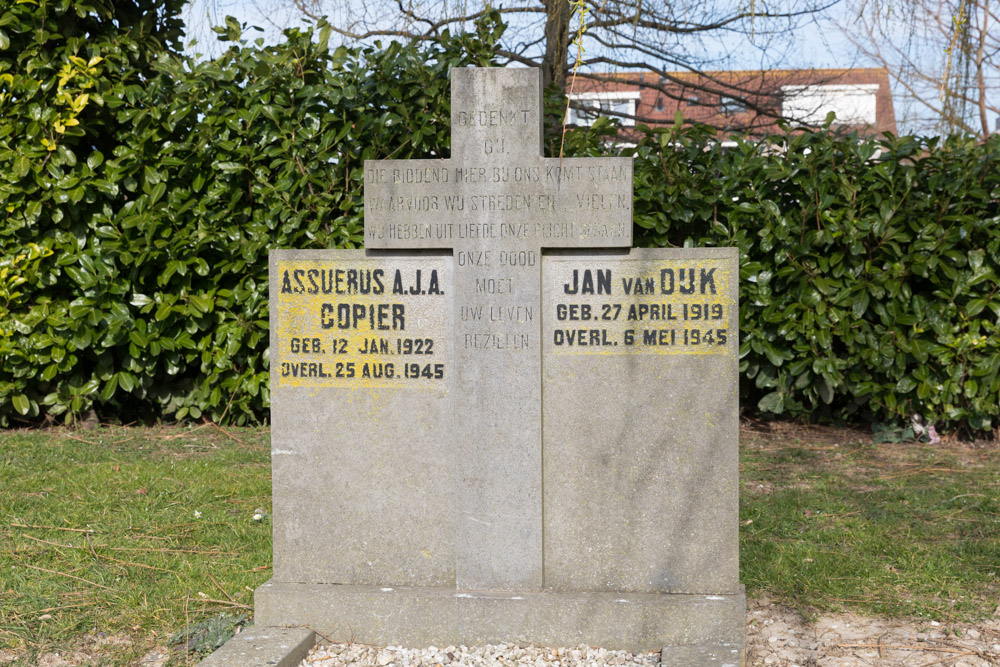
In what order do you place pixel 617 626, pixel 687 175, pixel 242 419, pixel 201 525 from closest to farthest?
1. pixel 617 626
2. pixel 201 525
3. pixel 687 175
4. pixel 242 419

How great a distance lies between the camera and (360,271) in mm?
3383

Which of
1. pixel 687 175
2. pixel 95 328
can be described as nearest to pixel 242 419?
pixel 95 328

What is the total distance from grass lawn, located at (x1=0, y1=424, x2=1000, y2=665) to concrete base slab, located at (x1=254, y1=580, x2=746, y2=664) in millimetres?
354

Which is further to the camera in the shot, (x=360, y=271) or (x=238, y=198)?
(x=238, y=198)

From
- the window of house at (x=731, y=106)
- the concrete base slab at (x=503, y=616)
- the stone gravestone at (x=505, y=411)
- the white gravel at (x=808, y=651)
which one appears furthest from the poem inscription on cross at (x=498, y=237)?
the window of house at (x=731, y=106)

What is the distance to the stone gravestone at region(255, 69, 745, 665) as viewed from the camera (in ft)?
10.7

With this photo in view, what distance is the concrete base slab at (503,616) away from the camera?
325 cm

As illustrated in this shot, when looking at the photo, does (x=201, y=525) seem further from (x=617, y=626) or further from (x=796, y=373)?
(x=796, y=373)

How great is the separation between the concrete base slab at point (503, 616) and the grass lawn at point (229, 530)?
354 mm

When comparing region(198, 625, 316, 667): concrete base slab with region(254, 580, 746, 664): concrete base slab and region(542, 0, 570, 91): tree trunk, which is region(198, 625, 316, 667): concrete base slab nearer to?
region(254, 580, 746, 664): concrete base slab

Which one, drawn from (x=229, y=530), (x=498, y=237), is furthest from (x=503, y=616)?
(x=229, y=530)

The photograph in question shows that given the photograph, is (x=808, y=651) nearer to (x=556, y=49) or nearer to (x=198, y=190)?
(x=198, y=190)

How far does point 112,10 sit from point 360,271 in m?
4.33

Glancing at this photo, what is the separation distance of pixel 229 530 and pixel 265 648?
148cm
